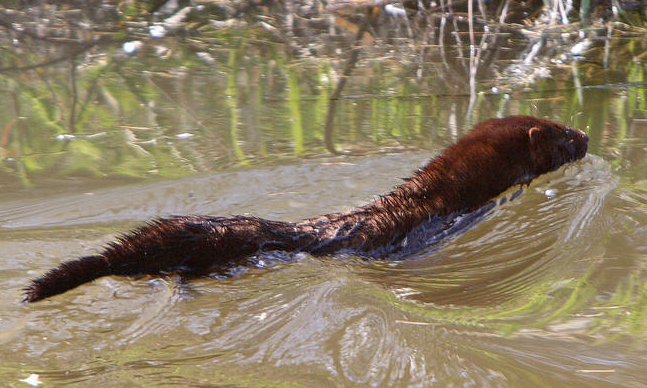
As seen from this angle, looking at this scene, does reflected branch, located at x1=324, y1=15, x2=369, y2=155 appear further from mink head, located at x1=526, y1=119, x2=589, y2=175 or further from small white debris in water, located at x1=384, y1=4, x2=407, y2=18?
mink head, located at x1=526, y1=119, x2=589, y2=175

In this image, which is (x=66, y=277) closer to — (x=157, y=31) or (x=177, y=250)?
(x=177, y=250)

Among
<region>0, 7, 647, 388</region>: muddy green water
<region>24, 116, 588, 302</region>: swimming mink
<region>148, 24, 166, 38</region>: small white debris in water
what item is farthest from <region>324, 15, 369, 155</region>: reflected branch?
<region>148, 24, 166, 38</region>: small white debris in water

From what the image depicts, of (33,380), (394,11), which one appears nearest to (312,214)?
(33,380)

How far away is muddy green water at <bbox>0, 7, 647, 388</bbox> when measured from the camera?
309 cm

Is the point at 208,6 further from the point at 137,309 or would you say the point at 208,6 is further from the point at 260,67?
the point at 137,309

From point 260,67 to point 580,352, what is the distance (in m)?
4.87

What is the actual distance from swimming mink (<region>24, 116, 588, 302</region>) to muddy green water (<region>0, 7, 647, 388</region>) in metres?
0.11

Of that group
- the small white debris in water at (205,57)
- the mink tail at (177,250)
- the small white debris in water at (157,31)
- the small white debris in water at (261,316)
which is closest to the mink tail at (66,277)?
the mink tail at (177,250)

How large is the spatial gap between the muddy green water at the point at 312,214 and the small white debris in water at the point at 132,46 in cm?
10

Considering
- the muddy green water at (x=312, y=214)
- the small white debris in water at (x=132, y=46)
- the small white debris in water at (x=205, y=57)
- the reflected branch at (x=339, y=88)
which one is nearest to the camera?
the muddy green water at (x=312, y=214)

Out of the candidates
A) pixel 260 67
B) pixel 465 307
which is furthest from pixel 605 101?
pixel 465 307

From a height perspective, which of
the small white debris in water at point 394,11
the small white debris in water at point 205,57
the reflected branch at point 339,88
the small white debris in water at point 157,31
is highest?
the small white debris in water at point 157,31

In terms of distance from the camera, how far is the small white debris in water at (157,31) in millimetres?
8160

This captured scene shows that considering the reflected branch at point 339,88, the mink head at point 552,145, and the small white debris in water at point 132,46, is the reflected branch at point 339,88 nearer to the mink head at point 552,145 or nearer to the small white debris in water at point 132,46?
the mink head at point 552,145
